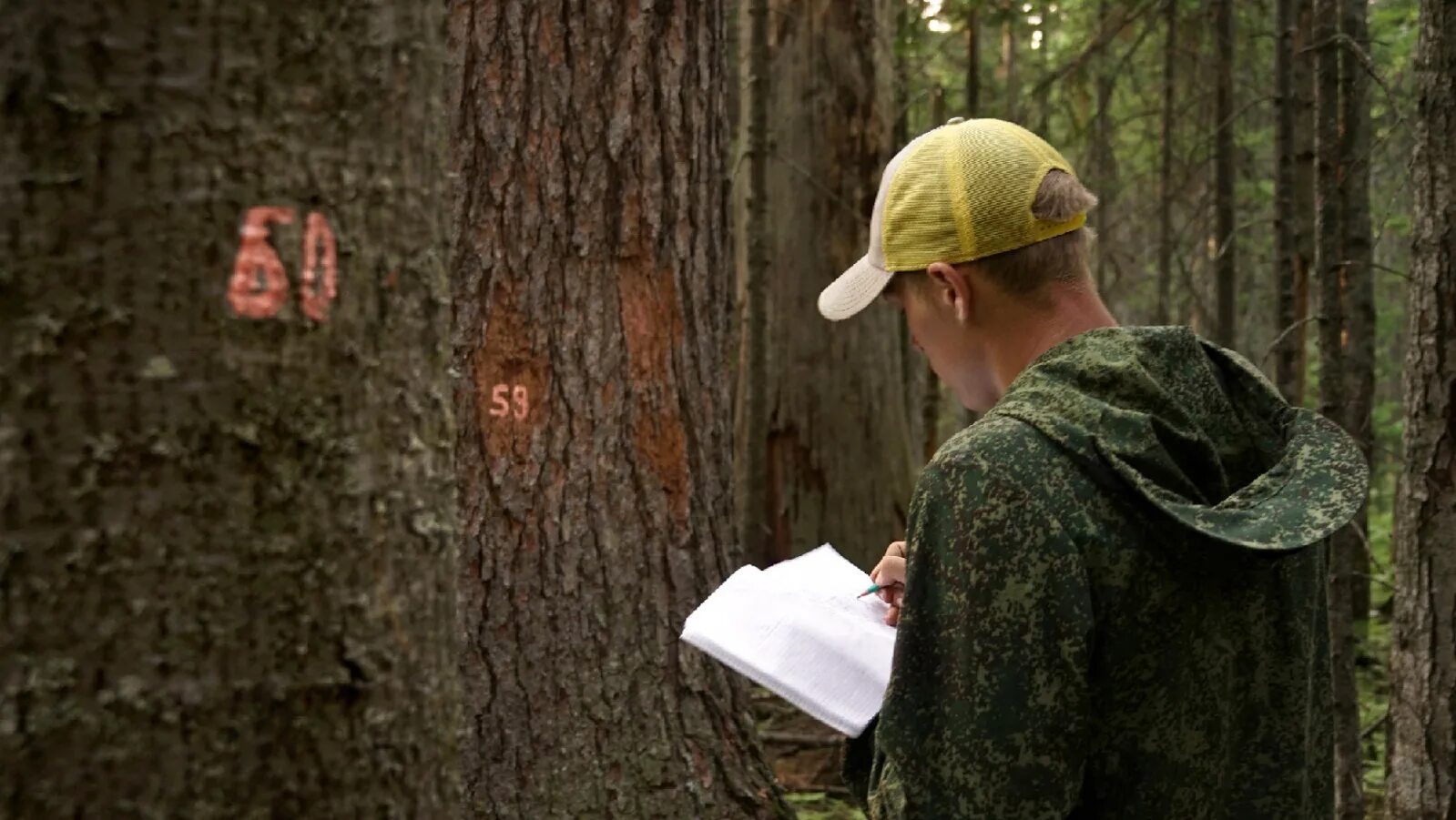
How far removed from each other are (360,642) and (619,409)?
2.47 m

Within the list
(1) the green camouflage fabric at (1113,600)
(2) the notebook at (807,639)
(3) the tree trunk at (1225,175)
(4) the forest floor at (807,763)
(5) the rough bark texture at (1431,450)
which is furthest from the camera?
(3) the tree trunk at (1225,175)

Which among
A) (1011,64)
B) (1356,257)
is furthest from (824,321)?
(1011,64)

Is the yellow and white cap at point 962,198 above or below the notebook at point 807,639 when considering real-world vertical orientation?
above

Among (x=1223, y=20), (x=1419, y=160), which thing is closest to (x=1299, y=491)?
(x=1419, y=160)

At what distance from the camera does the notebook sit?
2156 millimetres

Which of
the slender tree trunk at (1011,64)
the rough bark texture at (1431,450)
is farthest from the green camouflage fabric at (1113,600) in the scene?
the slender tree trunk at (1011,64)

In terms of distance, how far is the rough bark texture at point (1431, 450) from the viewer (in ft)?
13.7

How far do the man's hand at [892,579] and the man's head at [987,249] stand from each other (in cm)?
31

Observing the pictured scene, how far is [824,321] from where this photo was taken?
8.55 m

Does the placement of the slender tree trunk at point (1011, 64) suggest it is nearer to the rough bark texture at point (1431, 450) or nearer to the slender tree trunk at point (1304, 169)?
the slender tree trunk at point (1304, 169)

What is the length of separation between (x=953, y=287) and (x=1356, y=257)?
15.4 feet

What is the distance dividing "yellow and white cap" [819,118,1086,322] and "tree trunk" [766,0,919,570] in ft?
20.9

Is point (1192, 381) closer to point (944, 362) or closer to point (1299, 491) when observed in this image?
point (1299, 491)

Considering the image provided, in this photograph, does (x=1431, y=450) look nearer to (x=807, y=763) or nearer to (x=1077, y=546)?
(x=1077, y=546)
